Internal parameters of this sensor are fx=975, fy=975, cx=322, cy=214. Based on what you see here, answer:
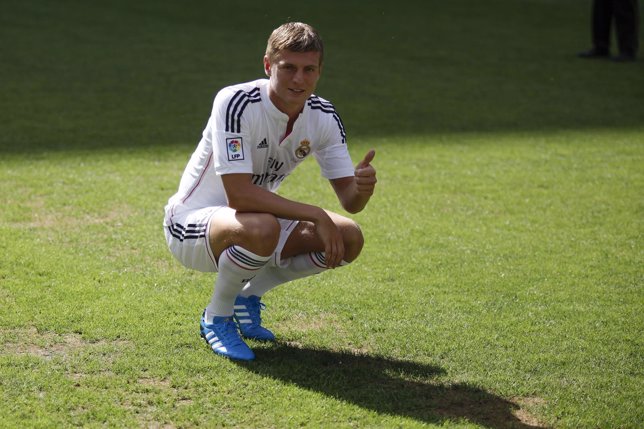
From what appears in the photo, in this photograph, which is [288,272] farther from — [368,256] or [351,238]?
[368,256]

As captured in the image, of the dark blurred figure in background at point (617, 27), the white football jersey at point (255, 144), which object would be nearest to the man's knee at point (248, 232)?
the white football jersey at point (255, 144)

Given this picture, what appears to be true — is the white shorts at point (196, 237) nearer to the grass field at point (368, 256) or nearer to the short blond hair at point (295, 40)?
the grass field at point (368, 256)

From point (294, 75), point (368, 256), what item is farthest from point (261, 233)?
point (368, 256)

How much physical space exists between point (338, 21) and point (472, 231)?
851cm

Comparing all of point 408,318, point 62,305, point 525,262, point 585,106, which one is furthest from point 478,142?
point 62,305

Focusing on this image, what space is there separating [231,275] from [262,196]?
13.3 inches

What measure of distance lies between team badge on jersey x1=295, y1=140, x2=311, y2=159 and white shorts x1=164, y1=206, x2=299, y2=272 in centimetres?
28

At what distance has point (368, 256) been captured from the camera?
17.4 feet

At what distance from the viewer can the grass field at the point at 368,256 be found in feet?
11.8

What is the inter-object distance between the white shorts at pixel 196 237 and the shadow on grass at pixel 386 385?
43 centimetres

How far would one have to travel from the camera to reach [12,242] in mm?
5203

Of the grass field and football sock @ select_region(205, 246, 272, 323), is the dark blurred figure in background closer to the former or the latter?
the grass field

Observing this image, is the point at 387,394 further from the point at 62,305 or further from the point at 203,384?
the point at 62,305

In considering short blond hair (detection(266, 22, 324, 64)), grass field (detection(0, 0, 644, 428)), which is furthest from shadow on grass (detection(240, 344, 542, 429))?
short blond hair (detection(266, 22, 324, 64))
